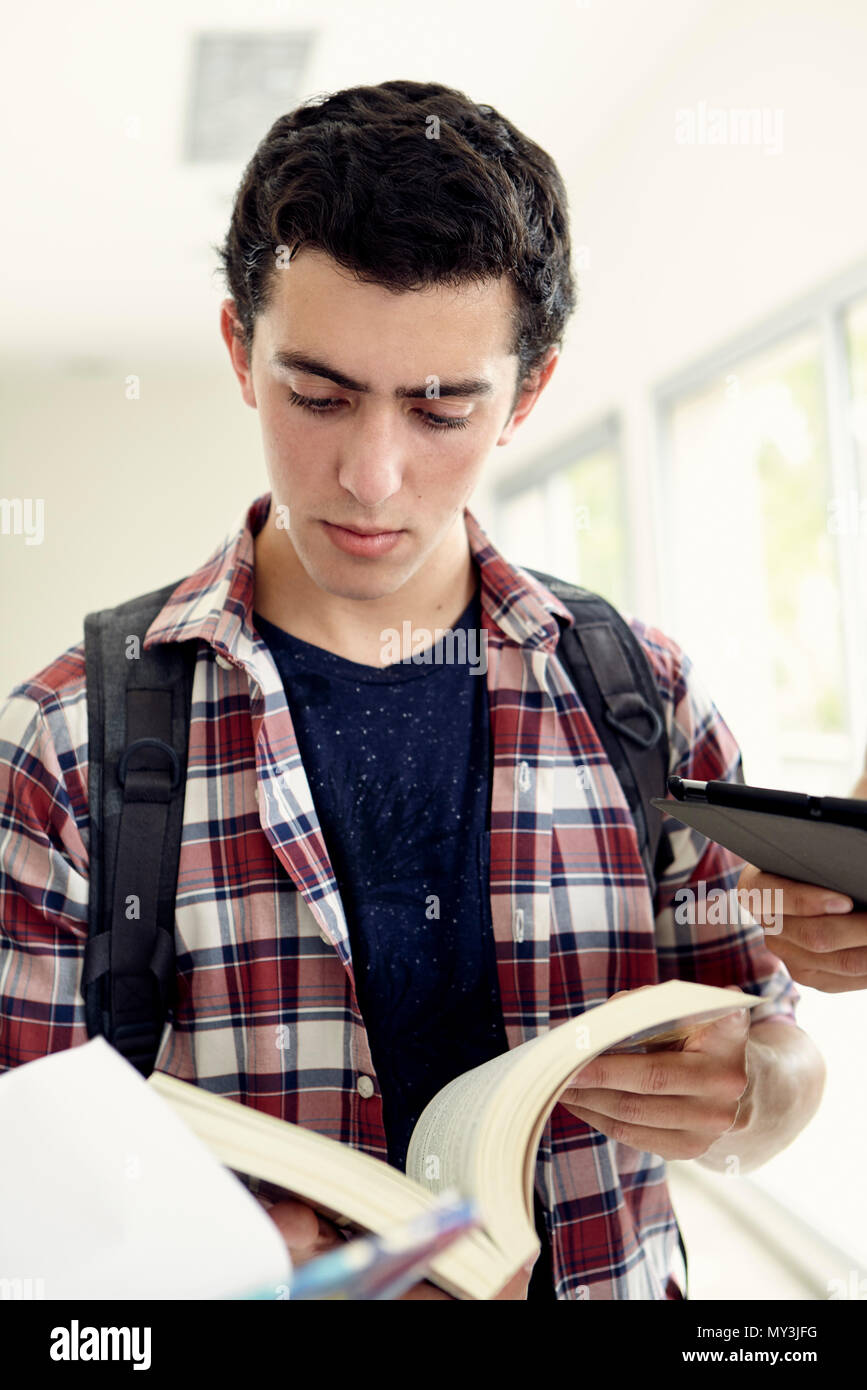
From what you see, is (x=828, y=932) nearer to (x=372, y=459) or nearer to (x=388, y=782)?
(x=388, y=782)

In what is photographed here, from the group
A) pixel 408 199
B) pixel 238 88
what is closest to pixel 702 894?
pixel 408 199

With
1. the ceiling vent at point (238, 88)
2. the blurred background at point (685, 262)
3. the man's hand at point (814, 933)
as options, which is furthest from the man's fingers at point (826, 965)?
the ceiling vent at point (238, 88)

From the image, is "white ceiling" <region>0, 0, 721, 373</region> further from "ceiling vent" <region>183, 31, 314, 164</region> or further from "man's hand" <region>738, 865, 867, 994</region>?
"man's hand" <region>738, 865, 867, 994</region>

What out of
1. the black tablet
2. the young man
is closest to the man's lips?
the young man

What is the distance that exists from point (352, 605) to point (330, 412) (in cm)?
20

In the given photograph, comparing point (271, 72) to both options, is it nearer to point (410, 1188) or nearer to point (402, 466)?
point (402, 466)

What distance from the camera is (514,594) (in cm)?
104

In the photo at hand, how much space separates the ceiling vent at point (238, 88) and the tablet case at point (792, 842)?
2.74 metres

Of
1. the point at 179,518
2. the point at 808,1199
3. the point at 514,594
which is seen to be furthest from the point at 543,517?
the point at 514,594

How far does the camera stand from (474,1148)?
547mm

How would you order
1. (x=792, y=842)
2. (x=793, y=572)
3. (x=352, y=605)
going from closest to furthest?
(x=792, y=842), (x=352, y=605), (x=793, y=572)

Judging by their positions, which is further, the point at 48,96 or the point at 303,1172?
the point at 48,96

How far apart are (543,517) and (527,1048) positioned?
4537 mm
